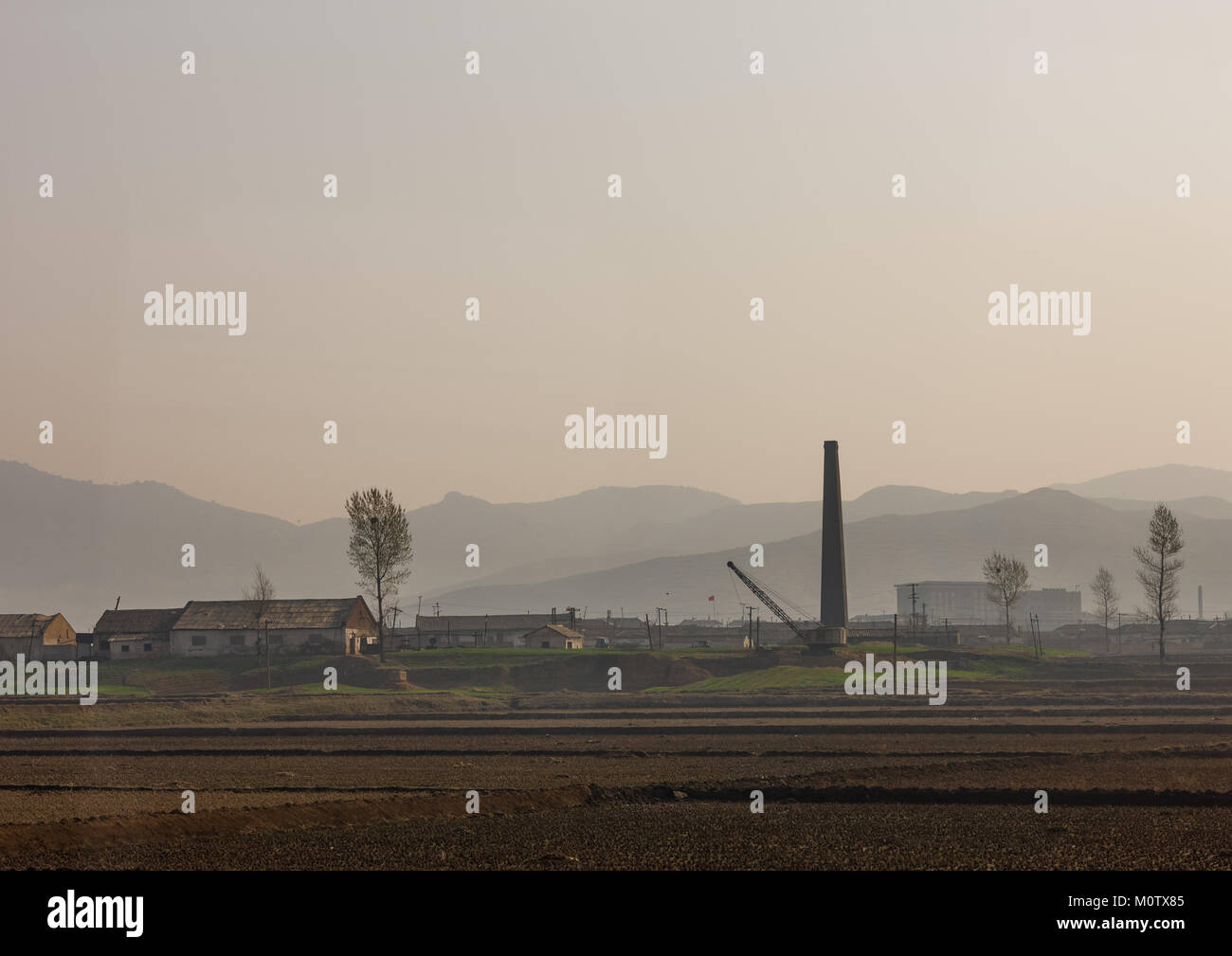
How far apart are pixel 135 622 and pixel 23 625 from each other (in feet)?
57.6

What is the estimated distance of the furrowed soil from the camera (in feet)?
95.6

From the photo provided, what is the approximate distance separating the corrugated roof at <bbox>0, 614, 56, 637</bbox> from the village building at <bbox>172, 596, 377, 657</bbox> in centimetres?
2143

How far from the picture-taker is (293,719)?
83.6 metres

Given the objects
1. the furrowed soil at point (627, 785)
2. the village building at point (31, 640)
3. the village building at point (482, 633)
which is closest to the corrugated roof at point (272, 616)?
the village building at point (31, 640)

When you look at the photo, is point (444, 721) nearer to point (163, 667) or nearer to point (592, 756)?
point (592, 756)

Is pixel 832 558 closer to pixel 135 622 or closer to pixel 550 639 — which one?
pixel 550 639

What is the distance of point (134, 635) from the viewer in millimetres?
130125

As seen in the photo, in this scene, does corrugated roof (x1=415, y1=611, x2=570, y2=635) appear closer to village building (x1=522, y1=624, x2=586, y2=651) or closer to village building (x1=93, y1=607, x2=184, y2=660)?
village building (x1=522, y1=624, x2=586, y2=651)

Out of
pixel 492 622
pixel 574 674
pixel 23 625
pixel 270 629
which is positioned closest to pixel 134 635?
pixel 270 629

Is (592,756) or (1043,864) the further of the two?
(592,756)
